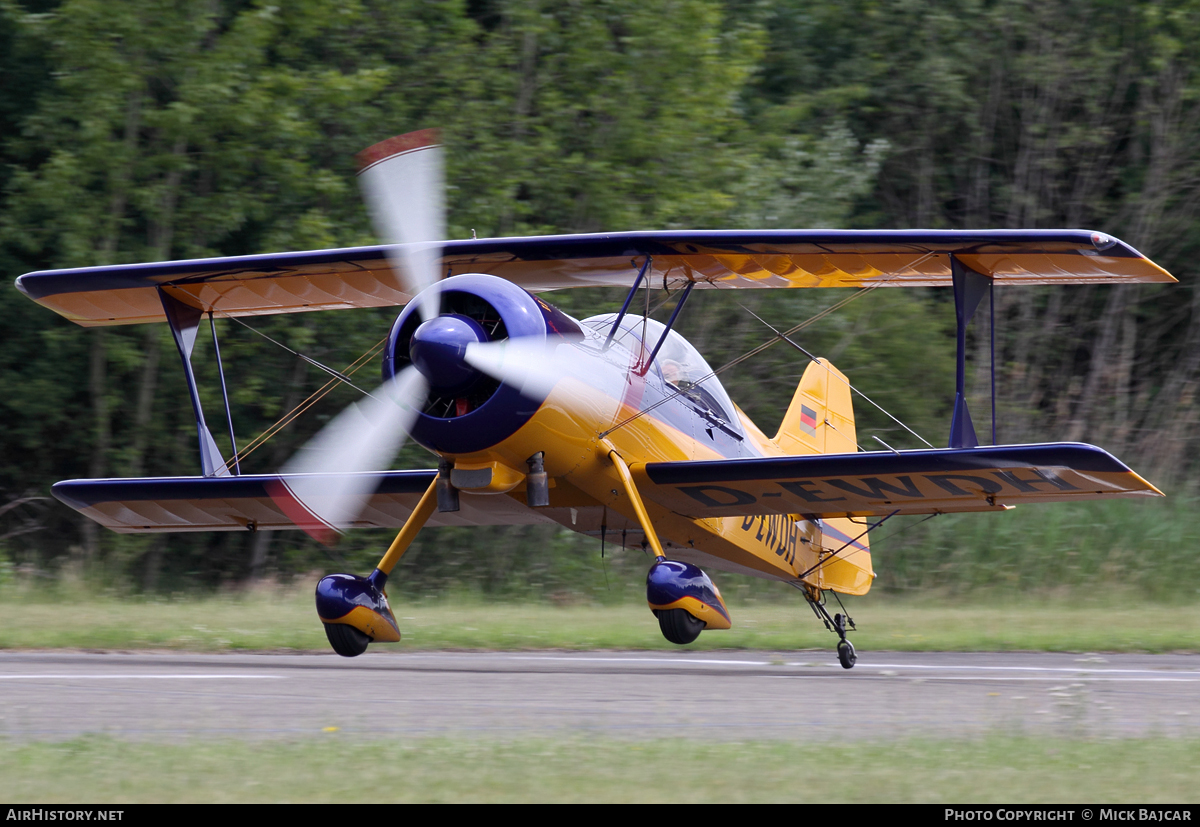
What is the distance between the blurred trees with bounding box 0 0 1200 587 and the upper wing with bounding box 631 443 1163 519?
29.9 ft

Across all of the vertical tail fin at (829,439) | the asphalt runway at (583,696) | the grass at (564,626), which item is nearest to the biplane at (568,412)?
the vertical tail fin at (829,439)

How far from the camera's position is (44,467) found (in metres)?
19.2

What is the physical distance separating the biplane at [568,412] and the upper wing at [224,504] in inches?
1.1

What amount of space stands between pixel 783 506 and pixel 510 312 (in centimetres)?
302

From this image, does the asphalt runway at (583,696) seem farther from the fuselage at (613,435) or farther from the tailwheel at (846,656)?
the fuselage at (613,435)

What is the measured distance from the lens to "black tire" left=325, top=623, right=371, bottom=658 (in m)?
8.79

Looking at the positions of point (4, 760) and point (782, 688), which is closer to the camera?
point (4, 760)

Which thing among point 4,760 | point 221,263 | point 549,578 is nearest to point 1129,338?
point 549,578

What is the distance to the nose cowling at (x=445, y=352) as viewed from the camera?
7691 mm

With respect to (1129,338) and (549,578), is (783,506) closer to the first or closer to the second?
(549,578)

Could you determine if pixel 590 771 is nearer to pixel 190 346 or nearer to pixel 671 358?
pixel 671 358

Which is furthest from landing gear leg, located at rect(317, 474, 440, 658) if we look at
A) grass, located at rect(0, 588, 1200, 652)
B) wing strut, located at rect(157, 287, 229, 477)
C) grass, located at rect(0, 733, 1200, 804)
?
grass, located at rect(0, 733, 1200, 804)

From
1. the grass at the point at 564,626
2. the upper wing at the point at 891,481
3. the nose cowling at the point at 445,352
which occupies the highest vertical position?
the nose cowling at the point at 445,352

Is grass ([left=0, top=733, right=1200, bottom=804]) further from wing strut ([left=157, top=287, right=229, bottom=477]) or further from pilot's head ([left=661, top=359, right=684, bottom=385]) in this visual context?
wing strut ([left=157, top=287, right=229, bottom=477])
